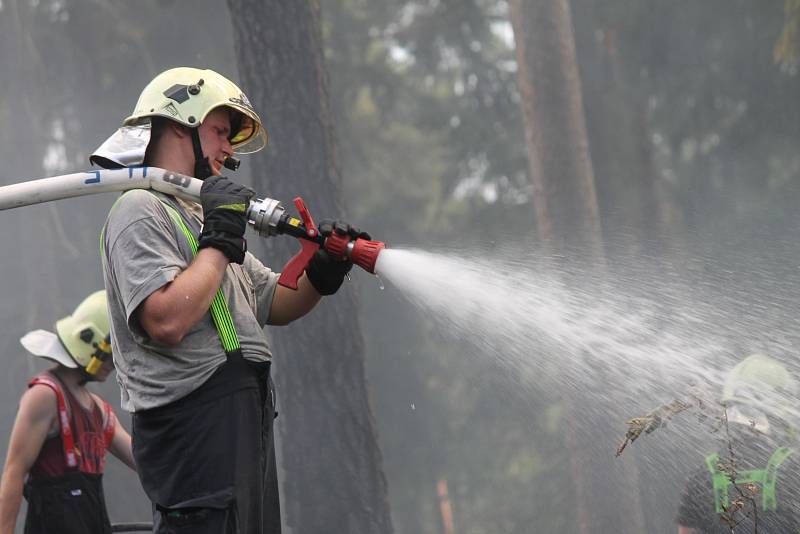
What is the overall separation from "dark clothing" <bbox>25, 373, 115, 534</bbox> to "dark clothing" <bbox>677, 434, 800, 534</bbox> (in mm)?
3022

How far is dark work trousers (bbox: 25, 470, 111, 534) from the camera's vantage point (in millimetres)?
4922

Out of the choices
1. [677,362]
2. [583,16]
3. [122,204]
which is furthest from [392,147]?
[122,204]

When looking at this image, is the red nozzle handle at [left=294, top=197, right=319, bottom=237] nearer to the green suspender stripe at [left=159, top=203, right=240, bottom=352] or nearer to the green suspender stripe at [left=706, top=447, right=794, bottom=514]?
the green suspender stripe at [left=159, top=203, right=240, bottom=352]

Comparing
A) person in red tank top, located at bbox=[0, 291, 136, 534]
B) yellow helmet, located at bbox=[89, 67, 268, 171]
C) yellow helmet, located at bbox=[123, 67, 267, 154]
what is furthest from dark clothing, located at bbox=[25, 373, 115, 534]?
yellow helmet, located at bbox=[123, 67, 267, 154]

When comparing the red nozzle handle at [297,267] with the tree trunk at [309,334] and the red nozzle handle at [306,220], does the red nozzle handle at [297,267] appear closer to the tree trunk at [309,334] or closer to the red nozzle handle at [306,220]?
the red nozzle handle at [306,220]

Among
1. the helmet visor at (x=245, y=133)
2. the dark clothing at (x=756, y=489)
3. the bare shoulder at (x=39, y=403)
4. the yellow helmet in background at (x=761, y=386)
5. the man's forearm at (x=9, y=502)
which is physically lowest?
the dark clothing at (x=756, y=489)

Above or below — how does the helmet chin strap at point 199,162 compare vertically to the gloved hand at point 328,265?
above

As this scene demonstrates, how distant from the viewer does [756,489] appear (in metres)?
3.91

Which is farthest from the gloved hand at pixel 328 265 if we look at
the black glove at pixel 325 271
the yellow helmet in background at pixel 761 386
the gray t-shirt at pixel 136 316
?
the yellow helmet in background at pixel 761 386

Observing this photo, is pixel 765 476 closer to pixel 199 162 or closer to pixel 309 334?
pixel 199 162

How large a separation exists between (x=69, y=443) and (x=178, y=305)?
2440 millimetres

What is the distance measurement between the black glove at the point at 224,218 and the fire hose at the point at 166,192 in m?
0.14

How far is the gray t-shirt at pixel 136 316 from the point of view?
2.96 metres

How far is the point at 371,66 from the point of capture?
17281mm
